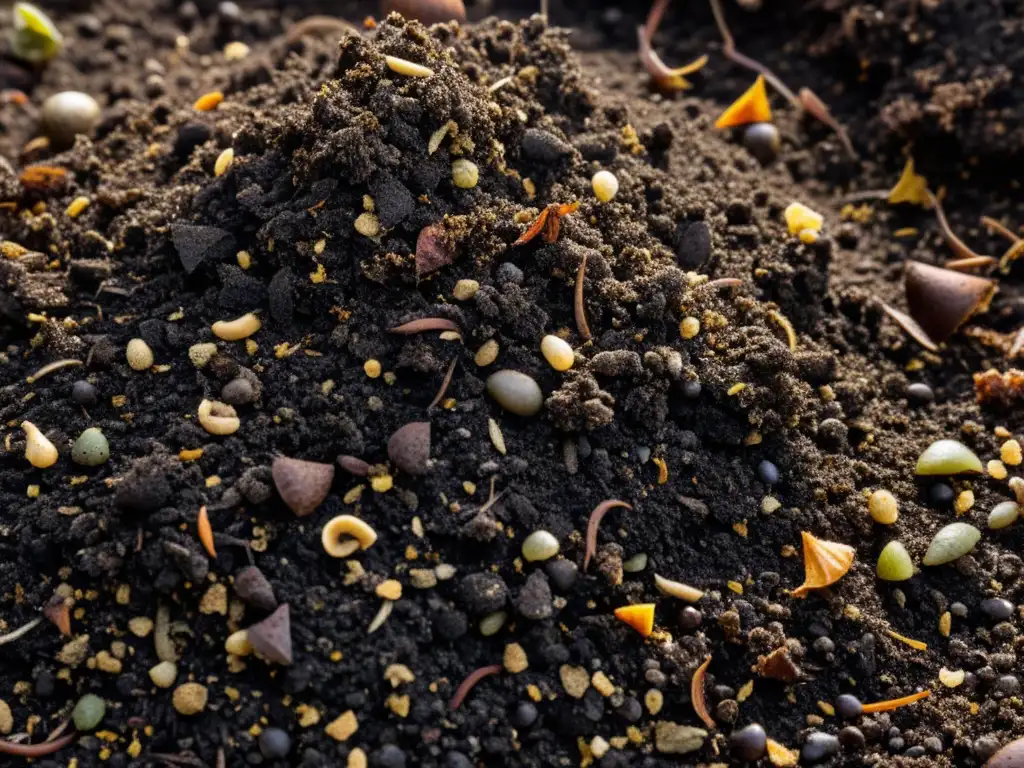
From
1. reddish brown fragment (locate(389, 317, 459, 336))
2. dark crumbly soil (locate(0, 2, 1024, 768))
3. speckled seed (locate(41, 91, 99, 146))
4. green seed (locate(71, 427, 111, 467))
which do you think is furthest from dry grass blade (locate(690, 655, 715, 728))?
speckled seed (locate(41, 91, 99, 146))

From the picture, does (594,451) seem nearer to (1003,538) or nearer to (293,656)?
(293,656)

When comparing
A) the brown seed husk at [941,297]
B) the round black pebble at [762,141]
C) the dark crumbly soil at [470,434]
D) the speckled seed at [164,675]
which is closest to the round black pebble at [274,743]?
the dark crumbly soil at [470,434]

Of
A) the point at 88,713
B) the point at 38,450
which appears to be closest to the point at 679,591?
the point at 88,713

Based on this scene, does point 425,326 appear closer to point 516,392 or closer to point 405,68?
point 516,392

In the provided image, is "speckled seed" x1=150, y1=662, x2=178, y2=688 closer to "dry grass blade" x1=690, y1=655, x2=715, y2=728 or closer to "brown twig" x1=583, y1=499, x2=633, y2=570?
"brown twig" x1=583, y1=499, x2=633, y2=570

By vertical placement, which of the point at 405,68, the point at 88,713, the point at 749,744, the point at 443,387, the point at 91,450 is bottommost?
the point at 88,713

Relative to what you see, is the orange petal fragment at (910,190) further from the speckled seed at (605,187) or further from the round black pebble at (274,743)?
the round black pebble at (274,743)

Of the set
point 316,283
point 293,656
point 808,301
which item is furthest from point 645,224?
point 293,656
